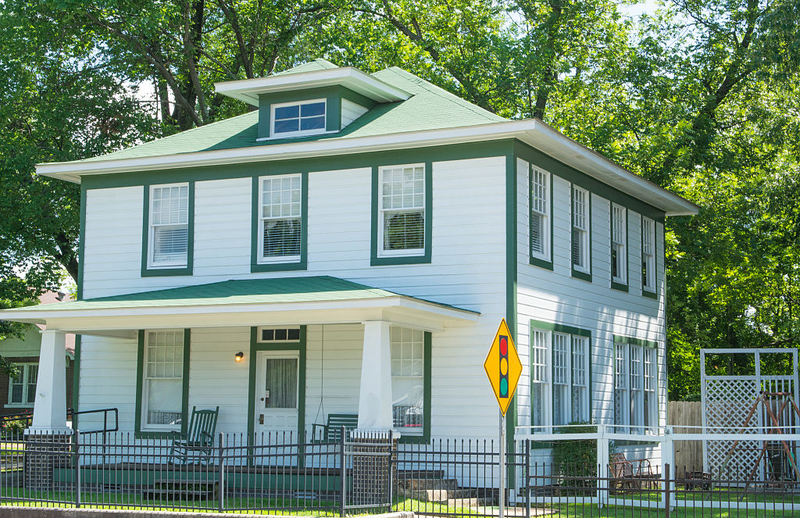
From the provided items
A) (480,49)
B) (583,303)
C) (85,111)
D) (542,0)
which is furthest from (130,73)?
(583,303)

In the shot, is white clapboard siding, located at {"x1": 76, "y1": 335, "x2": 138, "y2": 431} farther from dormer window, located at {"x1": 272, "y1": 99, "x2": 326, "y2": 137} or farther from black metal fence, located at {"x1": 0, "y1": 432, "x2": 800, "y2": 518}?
dormer window, located at {"x1": 272, "y1": 99, "x2": 326, "y2": 137}

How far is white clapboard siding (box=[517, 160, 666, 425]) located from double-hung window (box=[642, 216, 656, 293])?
422 millimetres

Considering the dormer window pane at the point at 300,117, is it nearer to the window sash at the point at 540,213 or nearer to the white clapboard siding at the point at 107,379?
the window sash at the point at 540,213

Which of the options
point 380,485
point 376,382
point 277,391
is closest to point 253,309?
point 376,382

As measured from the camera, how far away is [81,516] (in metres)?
15.9

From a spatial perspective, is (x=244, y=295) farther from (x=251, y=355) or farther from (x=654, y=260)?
(x=654, y=260)

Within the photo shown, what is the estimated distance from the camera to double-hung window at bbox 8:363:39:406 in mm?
44406

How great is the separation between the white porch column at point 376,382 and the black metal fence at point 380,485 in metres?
0.30

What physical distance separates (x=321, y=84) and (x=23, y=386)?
91.6 feet

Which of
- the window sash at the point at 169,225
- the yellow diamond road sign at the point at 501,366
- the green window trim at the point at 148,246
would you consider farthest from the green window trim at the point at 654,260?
the yellow diamond road sign at the point at 501,366

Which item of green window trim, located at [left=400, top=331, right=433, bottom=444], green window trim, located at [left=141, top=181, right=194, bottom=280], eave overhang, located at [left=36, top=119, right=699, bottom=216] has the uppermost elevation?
eave overhang, located at [left=36, top=119, right=699, bottom=216]

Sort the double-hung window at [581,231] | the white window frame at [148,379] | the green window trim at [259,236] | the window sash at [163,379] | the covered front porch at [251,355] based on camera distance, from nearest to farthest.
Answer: the covered front porch at [251,355], the green window trim at [259,236], the white window frame at [148,379], the window sash at [163,379], the double-hung window at [581,231]

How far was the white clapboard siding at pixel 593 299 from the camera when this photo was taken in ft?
65.0

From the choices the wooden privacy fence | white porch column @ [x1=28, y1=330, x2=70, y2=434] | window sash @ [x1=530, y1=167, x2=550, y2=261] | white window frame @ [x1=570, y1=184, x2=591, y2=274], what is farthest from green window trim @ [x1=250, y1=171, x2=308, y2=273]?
the wooden privacy fence
